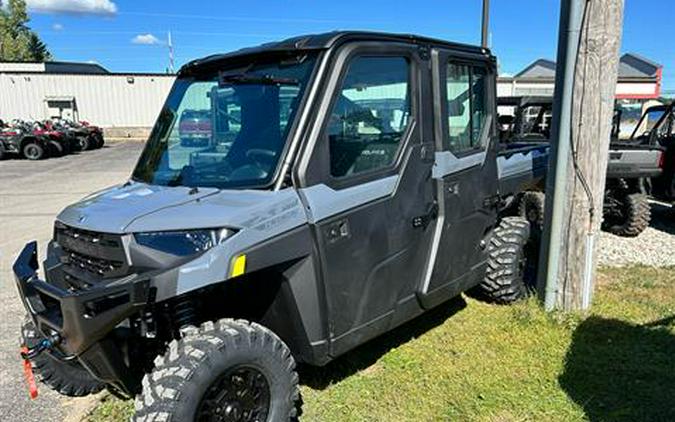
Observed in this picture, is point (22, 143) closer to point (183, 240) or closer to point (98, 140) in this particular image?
point (98, 140)

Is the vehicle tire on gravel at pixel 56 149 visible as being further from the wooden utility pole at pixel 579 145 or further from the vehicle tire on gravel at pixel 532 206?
the wooden utility pole at pixel 579 145

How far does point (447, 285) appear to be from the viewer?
3.98 m

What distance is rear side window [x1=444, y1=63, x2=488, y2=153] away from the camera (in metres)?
3.88

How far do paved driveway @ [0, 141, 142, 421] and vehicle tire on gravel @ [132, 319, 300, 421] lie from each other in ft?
4.79

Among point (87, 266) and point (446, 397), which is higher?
point (87, 266)

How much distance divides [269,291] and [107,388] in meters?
1.62

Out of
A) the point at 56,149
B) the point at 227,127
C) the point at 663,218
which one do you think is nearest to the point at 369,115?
the point at 227,127

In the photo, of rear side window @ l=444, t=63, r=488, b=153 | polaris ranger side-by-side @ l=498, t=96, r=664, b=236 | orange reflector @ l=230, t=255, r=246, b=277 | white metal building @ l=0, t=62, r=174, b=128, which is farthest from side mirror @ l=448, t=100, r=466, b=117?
white metal building @ l=0, t=62, r=174, b=128

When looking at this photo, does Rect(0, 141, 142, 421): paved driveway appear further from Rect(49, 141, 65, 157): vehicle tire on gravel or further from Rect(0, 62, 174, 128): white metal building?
Rect(0, 62, 174, 128): white metal building

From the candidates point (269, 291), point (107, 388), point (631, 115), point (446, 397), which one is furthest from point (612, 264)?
point (631, 115)

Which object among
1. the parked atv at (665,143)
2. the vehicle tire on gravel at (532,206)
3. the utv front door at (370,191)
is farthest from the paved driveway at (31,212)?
the parked atv at (665,143)

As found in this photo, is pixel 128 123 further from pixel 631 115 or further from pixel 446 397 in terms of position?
pixel 446 397

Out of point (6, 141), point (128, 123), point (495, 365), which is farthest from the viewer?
point (128, 123)

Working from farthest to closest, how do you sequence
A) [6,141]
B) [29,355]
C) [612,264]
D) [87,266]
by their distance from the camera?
[6,141], [612,264], [87,266], [29,355]
